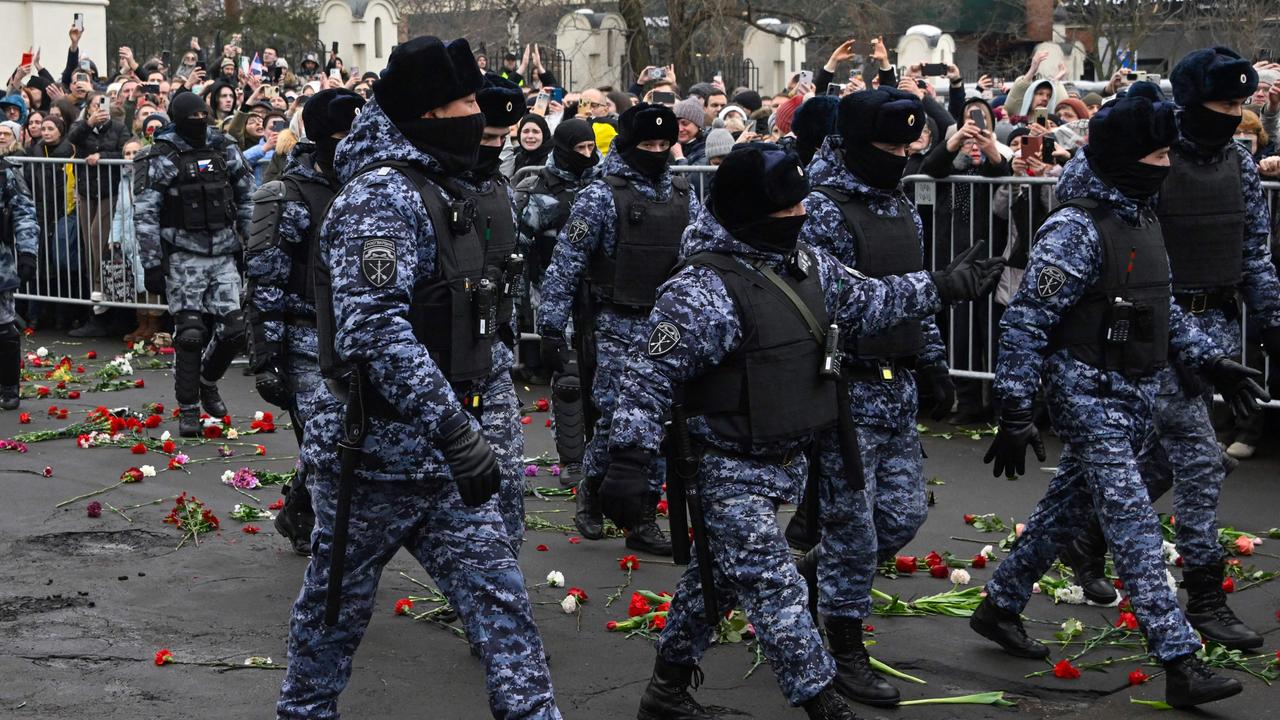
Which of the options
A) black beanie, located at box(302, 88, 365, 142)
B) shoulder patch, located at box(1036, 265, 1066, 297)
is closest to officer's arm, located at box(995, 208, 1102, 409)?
shoulder patch, located at box(1036, 265, 1066, 297)

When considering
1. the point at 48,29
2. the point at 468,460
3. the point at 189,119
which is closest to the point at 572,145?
the point at 189,119

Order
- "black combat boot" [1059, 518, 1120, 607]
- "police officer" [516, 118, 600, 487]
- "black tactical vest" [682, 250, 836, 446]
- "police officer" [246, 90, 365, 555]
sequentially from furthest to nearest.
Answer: "police officer" [516, 118, 600, 487] → "police officer" [246, 90, 365, 555] → "black combat boot" [1059, 518, 1120, 607] → "black tactical vest" [682, 250, 836, 446]

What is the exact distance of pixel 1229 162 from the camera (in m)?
6.97

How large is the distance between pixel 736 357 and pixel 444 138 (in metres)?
1.14

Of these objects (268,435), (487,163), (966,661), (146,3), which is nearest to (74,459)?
(268,435)

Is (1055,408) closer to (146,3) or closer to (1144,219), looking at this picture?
(1144,219)

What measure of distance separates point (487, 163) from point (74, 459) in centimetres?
515

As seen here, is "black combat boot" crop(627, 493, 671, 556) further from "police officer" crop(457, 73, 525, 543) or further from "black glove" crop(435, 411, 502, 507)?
"black glove" crop(435, 411, 502, 507)

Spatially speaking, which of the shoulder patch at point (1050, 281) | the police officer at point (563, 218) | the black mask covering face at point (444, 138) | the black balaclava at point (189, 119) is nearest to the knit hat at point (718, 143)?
the police officer at point (563, 218)

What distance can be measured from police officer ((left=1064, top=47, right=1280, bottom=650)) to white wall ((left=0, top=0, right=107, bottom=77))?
953 inches

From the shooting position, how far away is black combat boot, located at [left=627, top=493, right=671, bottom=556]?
806 centimetres

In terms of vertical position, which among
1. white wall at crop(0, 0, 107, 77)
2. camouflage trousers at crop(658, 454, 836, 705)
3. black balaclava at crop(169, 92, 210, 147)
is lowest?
camouflage trousers at crop(658, 454, 836, 705)

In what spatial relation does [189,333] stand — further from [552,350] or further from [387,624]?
[387,624]

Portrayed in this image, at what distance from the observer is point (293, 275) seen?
25.5 feet
